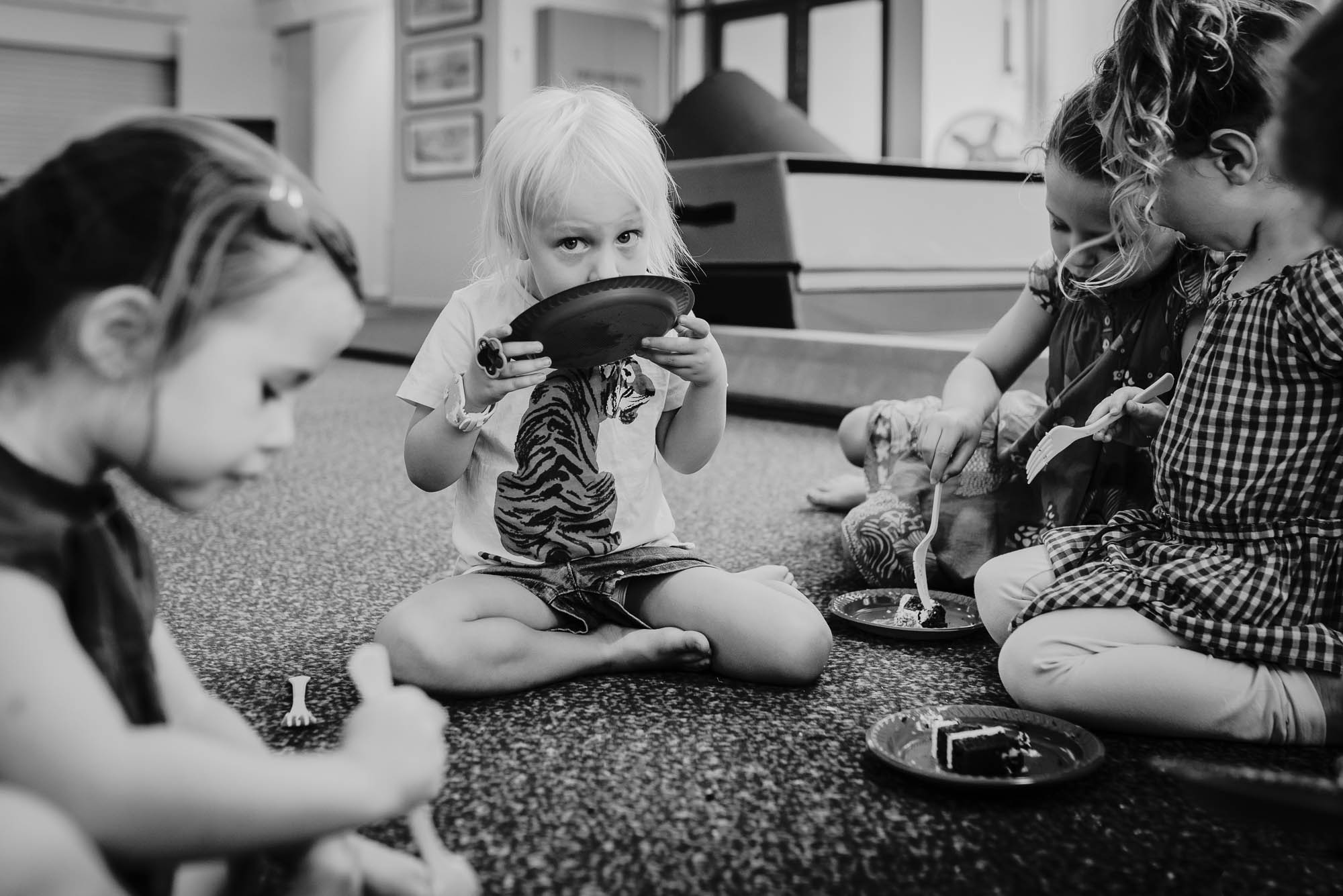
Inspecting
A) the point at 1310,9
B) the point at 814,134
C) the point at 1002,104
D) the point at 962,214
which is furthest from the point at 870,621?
the point at 1002,104

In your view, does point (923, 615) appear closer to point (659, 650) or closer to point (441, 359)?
point (659, 650)

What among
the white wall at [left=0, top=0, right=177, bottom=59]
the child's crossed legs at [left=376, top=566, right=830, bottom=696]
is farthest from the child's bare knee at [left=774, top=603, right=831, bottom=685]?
the white wall at [left=0, top=0, right=177, bottom=59]

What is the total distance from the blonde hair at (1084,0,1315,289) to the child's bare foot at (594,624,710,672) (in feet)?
1.69

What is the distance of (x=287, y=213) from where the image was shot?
524 millimetres

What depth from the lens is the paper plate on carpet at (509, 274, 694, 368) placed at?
3.00ft

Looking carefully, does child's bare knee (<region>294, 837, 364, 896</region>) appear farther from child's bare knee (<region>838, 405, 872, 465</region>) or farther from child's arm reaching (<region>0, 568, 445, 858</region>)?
child's bare knee (<region>838, 405, 872, 465</region>)

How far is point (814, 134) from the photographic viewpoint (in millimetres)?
3707

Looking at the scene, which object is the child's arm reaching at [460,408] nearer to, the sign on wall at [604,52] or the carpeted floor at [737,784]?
the carpeted floor at [737,784]

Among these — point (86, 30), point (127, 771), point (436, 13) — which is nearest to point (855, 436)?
point (127, 771)

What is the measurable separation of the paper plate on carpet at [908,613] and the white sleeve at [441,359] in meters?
0.45

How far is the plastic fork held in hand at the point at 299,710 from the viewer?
91 centimetres

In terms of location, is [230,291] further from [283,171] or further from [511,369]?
[511,369]

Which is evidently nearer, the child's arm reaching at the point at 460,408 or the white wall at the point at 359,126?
the child's arm reaching at the point at 460,408

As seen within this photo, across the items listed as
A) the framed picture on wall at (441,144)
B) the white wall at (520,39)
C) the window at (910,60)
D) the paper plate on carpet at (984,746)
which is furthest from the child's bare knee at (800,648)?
the framed picture on wall at (441,144)
